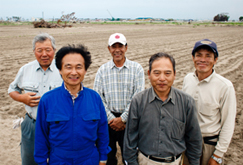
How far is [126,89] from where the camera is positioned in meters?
2.62

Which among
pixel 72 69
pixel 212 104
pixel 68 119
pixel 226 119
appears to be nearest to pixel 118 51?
pixel 72 69

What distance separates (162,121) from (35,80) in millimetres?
1597

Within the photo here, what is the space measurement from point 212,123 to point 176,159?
2.04 ft

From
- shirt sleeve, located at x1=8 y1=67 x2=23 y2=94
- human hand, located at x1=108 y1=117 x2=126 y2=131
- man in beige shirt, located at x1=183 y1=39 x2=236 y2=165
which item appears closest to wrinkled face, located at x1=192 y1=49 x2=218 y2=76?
man in beige shirt, located at x1=183 y1=39 x2=236 y2=165

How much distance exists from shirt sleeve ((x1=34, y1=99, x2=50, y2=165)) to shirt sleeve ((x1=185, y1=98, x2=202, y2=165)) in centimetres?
A: 141

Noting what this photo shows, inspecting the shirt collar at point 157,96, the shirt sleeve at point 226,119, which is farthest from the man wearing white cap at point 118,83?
the shirt sleeve at point 226,119

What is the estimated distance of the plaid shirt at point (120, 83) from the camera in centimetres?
262

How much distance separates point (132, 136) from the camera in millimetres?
1870

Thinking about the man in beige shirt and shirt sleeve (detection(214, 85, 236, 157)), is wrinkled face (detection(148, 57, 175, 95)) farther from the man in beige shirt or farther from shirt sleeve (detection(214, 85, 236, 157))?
shirt sleeve (detection(214, 85, 236, 157))

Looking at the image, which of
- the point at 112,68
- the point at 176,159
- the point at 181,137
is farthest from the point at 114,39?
the point at 176,159

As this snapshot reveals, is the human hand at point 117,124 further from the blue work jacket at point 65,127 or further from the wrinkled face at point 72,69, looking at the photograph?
the wrinkled face at point 72,69

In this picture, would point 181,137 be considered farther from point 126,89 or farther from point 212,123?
point 126,89

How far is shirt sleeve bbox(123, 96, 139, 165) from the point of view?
1.84 m

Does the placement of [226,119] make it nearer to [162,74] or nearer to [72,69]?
[162,74]
